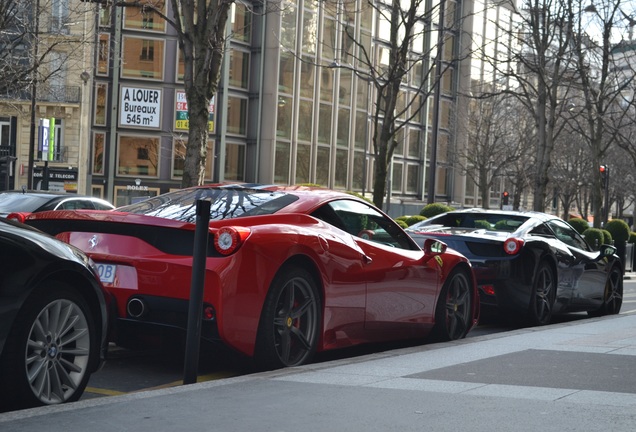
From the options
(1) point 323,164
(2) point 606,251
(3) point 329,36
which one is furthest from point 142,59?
(2) point 606,251

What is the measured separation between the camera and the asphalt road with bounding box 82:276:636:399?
272 inches

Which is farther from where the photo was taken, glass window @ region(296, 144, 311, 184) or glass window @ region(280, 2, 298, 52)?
glass window @ region(296, 144, 311, 184)

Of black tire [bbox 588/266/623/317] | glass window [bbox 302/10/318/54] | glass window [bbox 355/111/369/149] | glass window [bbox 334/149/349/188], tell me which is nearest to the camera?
black tire [bbox 588/266/623/317]

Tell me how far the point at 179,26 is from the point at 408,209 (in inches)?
2209

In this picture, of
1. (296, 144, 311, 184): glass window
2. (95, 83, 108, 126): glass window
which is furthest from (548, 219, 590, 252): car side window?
(296, 144, 311, 184): glass window

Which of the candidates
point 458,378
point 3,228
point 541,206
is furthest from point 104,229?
point 541,206

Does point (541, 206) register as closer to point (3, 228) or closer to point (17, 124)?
point (3, 228)

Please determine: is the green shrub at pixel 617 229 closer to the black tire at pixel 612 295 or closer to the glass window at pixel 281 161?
the black tire at pixel 612 295

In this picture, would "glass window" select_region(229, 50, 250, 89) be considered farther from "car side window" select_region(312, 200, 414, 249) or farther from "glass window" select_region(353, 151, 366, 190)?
"car side window" select_region(312, 200, 414, 249)

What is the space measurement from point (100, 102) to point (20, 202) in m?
45.4

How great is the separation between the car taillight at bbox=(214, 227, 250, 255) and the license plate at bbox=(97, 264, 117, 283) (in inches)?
29.0

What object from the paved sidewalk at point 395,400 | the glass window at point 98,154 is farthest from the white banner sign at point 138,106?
the paved sidewalk at point 395,400

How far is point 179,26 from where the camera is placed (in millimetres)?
16156

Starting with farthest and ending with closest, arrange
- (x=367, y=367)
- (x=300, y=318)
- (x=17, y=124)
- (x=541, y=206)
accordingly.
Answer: (x=17, y=124) → (x=541, y=206) → (x=300, y=318) → (x=367, y=367)
